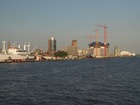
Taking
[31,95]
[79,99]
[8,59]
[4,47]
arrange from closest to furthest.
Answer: [79,99] < [31,95] < [8,59] < [4,47]

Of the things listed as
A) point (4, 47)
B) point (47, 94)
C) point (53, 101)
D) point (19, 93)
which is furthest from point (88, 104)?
point (4, 47)

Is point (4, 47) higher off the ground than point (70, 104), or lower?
higher

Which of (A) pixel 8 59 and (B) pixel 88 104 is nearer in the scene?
(B) pixel 88 104

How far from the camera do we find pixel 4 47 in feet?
483

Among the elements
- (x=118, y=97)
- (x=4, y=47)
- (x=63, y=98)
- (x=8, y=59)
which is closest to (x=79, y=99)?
(x=63, y=98)

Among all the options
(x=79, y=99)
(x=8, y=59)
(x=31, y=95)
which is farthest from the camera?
(x=8, y=59)

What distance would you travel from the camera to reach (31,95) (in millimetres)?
23984

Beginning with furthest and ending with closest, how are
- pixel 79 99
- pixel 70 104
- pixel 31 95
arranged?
1. pixel 31 95
2. pixel 79 99
3. pixel 70 104

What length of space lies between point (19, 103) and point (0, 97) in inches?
127

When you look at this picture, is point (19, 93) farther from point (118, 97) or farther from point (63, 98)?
point (118, 97)

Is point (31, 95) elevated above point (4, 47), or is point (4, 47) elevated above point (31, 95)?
point (4, 47)

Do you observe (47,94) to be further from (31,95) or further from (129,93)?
(129,93)

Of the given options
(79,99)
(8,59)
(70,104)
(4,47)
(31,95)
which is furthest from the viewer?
(4,47)

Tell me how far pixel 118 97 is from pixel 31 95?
8.19 metres
